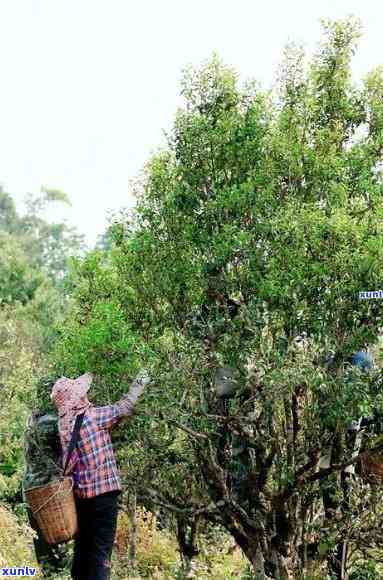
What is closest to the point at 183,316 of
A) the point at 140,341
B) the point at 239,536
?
the point at 140,341

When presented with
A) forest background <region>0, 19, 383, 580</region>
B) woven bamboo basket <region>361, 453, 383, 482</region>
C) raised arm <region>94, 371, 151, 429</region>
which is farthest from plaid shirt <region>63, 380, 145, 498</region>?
woven bamboo basket <region>361, 453, 383, 482</region>

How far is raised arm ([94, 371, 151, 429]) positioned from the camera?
527 cm

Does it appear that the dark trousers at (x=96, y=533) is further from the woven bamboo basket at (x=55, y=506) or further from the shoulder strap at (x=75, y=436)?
the shoulder strap at (x=75, y=436)

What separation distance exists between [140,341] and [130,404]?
865 millimetres

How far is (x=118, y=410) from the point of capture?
5.28m

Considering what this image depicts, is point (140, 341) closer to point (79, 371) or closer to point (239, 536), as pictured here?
point (79, 371)

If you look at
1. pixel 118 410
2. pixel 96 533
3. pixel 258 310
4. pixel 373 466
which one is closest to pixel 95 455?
pixel 118 410

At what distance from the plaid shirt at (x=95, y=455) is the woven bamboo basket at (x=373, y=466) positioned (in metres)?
1.96

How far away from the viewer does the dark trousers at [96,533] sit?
523 cm

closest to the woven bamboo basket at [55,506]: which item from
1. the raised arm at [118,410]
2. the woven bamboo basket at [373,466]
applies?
the raised arm at [118,410]

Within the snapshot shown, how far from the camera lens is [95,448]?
17.2 feet

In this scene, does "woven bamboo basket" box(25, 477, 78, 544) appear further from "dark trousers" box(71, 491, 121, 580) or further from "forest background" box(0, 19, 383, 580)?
"forest background" box(0, 19, 383, 580)

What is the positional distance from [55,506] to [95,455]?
0.40 meters

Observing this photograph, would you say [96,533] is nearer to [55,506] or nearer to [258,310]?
[55,506]
